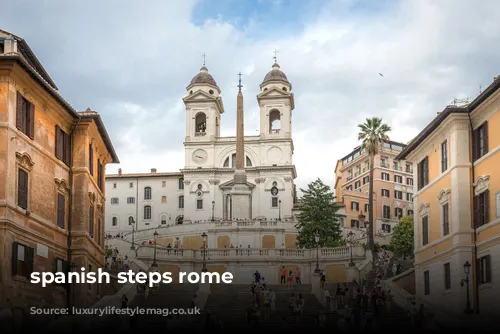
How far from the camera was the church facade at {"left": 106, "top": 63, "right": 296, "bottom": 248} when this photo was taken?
121688 mm

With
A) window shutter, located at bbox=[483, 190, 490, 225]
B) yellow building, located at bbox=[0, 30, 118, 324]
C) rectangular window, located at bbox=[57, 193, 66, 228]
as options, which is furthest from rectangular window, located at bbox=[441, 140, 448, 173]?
rectangular window, located at bbox=[57, 193, 66, 228]

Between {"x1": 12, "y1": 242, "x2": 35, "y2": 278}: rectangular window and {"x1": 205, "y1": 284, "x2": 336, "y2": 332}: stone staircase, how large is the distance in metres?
8.33

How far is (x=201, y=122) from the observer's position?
130250 mm

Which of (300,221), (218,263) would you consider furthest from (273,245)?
(218,263)

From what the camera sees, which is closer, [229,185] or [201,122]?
[229,185]

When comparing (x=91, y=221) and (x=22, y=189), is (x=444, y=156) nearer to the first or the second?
(x=91, y=221)

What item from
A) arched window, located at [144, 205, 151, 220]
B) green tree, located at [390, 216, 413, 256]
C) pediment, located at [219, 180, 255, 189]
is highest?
pediment, located at [219, 180, 255, 189]

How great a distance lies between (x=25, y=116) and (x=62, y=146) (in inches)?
215

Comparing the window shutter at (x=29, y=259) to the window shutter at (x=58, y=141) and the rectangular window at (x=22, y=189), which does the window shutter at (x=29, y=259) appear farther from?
the window shutter at (x=58, y=141)

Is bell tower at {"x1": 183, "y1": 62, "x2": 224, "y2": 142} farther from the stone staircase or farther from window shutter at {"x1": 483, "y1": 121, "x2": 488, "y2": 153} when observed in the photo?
window shutter at {"x1": 483, "y1": 121, "x2": 488, "y2": 153}

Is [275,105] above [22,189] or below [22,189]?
above

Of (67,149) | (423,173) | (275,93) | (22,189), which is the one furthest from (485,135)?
(275,93)

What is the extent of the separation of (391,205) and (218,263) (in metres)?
68.1

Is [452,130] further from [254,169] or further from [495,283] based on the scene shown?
[254,169]
